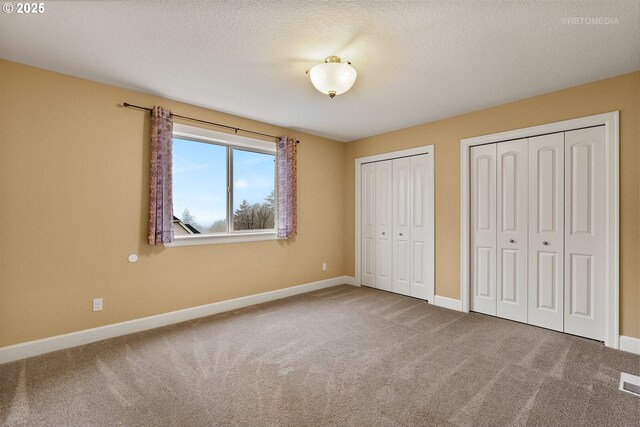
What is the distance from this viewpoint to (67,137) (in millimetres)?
2789

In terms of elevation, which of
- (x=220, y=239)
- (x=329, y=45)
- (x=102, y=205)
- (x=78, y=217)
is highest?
(x=329, y=45)

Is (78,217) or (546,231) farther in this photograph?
(546,231)

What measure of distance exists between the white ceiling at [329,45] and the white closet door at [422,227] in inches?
46.6

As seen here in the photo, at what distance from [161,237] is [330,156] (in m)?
3.04

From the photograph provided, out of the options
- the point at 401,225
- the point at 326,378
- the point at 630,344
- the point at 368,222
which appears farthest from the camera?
the point at 368,222

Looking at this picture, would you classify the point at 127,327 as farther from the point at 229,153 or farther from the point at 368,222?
the point at 368,222

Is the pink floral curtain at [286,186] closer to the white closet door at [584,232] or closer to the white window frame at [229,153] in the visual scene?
the white window frame at [229,153]

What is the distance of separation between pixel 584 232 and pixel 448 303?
172 centimetres

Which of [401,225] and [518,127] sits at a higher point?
[518,127]

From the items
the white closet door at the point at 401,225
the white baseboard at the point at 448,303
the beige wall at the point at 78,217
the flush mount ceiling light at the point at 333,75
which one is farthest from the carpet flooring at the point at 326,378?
the flush mount ceiling light at the point at 333,75

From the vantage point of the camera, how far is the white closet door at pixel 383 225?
482 cm

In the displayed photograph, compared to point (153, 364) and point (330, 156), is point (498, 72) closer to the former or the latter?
point (330, 156)

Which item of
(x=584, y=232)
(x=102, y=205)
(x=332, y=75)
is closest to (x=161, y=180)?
(x=102, y=205)

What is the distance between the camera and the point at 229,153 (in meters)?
3.98
